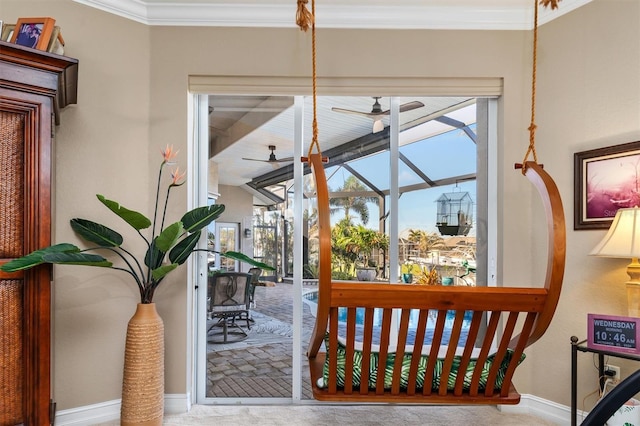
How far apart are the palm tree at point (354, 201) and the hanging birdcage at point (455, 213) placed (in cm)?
50

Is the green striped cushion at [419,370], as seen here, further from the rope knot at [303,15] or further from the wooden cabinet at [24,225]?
the rope knot at [303,15]

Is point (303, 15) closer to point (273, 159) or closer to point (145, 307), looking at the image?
point (273, 159)

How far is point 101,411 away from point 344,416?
1.59 m

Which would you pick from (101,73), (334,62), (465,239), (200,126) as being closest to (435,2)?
(334,62)

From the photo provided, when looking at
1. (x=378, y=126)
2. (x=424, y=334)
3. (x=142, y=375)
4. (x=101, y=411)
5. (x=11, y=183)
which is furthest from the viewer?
(x=378, y=126)

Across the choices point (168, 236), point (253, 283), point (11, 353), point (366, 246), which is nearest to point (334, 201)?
point (366, 246)

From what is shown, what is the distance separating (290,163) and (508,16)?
6.00ft

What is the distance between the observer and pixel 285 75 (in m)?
2.71

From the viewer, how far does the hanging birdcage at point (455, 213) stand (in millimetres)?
2918

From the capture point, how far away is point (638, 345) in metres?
1.98

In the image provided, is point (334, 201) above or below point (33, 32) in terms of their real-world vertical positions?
below

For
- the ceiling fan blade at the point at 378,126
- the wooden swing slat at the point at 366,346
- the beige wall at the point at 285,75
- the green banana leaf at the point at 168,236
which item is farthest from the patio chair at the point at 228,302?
the ceiling fan blade at the point at 378,126

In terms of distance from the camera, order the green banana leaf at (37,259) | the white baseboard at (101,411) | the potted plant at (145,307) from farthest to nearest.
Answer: the white baseboard at (101,411)
the potted plant at (145,307)
the green banana leaf at (37,259)

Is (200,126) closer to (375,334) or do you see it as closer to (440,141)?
(440,141)
